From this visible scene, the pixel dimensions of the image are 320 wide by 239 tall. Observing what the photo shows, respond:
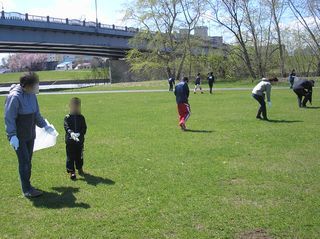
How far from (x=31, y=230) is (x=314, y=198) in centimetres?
398

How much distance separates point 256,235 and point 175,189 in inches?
83.6

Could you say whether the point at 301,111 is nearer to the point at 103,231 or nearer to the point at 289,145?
the point at 289,145

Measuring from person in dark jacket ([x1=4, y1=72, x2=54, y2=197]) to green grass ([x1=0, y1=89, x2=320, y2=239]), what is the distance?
Result: 0.46 meters

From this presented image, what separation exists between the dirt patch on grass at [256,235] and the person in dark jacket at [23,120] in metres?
3.38

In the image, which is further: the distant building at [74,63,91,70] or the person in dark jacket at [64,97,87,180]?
the distant building at [74,63,91,70]

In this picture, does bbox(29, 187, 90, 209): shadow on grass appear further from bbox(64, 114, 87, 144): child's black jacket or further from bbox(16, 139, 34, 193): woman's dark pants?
bbox(64, 114, 87, 144): child's black jacket

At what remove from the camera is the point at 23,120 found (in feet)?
22.2

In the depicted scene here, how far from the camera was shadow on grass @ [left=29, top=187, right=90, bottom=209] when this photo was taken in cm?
650

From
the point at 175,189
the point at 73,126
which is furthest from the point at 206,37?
the point at 175,189

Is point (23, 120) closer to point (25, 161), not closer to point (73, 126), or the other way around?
point (25, 161)

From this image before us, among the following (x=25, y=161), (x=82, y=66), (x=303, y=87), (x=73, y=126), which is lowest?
(x=25, y=161)

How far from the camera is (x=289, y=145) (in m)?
10.9

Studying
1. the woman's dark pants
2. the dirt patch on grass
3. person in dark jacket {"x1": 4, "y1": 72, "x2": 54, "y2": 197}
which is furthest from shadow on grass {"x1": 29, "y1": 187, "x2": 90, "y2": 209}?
the dirt patch on grass

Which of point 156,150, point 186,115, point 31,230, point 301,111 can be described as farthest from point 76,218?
point 301,111
